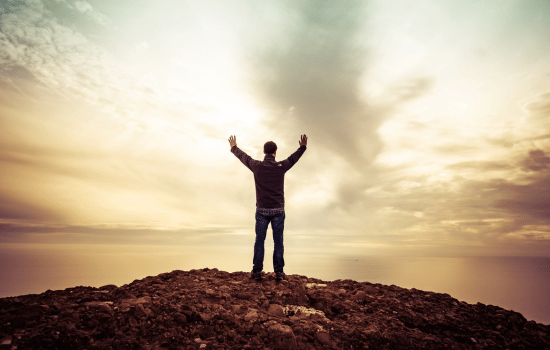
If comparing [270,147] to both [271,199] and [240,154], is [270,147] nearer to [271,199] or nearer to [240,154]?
[240,154]

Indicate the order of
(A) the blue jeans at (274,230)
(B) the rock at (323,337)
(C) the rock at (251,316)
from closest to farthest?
(B) the rock at (323,337) → (C) the rock at (251,316) → (A) the blue jeans at (274,230)

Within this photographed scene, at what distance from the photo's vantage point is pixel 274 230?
8812 mm

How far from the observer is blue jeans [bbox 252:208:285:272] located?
346 inches

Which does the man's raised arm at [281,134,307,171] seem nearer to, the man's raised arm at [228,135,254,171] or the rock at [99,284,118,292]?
the man's raised arm at [228,135,254,171]

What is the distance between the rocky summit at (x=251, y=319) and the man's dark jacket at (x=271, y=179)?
8.00 ft

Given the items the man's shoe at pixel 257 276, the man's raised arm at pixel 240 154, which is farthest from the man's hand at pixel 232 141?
the man's shoe at pixel 257 276

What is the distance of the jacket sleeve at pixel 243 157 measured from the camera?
9.09 m

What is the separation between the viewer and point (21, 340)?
16.5ft

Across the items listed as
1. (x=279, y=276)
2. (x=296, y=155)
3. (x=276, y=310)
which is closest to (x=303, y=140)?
(x=296, y=155)

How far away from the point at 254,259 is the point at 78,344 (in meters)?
4.83

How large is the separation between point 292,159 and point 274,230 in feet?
7.22

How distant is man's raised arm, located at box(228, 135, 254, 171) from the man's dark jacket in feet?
0.39

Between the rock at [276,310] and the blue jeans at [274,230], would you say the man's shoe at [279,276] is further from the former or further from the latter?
the rock at [276,310]

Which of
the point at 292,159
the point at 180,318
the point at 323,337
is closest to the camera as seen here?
the point at 323,337
